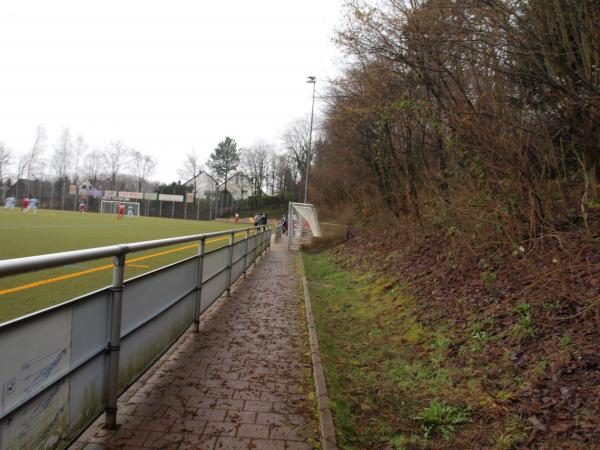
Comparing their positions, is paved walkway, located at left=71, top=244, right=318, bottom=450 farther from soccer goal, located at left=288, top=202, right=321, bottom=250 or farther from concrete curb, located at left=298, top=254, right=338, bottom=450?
soccer goal, located at left=288, top=202, right=321, bottom=250

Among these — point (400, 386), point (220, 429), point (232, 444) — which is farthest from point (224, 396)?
point (400, 386)

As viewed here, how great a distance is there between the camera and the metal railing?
1991 mm

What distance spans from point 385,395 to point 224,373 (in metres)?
1.62

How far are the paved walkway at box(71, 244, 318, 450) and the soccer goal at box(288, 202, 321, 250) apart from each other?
14673 millimetres

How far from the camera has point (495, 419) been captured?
3.40 meters

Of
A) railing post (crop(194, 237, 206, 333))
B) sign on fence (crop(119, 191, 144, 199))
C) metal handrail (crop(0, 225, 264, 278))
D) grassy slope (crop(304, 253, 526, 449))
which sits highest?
sign on fence (crop(119, 191, 144, 199))

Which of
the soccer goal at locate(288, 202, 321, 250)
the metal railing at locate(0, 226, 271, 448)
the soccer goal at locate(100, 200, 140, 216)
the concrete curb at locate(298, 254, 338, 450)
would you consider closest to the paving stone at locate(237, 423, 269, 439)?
the concrete curb at locate(298, 254, 338, 450)

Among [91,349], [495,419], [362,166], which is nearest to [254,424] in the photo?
[91,349]

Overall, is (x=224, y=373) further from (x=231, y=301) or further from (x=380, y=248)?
(x=380, y=248)

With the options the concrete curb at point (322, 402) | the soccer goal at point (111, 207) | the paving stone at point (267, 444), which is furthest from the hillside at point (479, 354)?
the soccer goal at point (111, 207)

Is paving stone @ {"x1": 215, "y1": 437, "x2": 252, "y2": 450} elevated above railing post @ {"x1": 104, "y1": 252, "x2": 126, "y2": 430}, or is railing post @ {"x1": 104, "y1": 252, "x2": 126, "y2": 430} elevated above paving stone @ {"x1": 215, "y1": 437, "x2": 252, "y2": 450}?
railing post @ {"x1": 104, "y1": 252, "x2": 126, "y2": 430}

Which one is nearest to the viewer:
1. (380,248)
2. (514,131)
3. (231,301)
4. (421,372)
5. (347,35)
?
(421,372)

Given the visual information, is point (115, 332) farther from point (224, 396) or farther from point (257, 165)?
point (257, 165)

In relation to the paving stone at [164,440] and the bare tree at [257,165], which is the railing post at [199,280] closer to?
the paving stone at [164,440]
